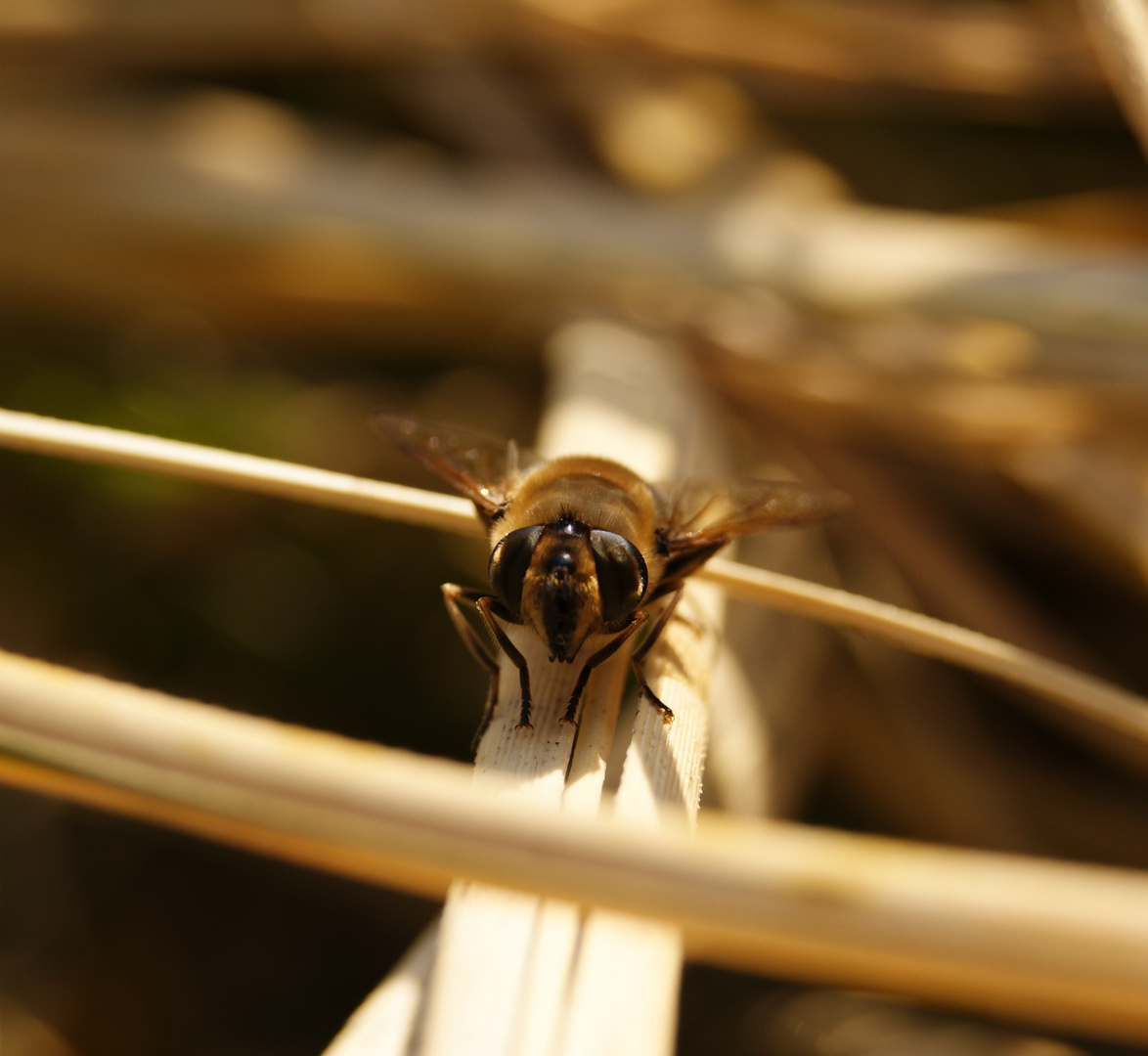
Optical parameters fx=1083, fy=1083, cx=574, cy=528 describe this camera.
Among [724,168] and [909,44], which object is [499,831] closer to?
[724,168]

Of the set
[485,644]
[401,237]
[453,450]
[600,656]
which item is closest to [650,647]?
[600,656]

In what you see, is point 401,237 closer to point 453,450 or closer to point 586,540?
point 453,450

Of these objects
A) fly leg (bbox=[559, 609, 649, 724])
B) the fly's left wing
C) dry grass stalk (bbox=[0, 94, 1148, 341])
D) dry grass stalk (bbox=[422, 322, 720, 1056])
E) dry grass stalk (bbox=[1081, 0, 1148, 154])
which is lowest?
dry grass stalk (bbox=[422, 322, 720, 1056])

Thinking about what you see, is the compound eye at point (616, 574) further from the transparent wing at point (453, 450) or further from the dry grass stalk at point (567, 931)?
the transparent wing at point (453, 450)

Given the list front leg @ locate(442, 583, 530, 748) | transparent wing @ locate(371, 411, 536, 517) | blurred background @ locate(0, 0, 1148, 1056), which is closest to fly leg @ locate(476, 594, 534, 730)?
front leg @ locate(442, 583, 530, 748)

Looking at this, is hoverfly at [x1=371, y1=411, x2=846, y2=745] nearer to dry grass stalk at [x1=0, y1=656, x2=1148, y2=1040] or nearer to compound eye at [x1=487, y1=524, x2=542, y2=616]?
compound eye at [x1=487, y1=524, x2=542, y2=616]

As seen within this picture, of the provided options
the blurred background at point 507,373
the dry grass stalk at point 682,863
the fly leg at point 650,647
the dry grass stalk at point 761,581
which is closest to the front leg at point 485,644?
the fly leg at point 650,647
